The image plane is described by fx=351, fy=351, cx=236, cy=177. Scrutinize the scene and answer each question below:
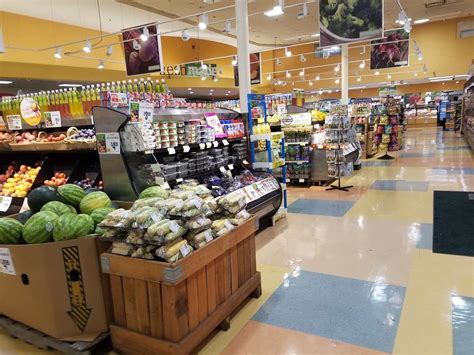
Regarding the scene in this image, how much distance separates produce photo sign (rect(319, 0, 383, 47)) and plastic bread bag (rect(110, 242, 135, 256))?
18.2ft

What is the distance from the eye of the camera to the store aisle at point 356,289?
256 cm

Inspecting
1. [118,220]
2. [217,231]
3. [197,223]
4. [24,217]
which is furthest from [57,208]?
[217,231]

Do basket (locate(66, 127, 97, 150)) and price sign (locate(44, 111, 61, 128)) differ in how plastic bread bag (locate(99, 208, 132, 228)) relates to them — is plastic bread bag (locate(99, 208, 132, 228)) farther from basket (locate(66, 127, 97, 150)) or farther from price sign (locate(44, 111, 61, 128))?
price sign (locate(44, 111, 61, 128))

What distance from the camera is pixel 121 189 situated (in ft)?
11.8

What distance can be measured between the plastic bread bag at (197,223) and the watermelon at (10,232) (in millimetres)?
1305

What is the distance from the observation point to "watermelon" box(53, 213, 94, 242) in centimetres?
254

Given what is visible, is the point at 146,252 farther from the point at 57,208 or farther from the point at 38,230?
the point at 57,208

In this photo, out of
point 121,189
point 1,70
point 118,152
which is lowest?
point 121,189

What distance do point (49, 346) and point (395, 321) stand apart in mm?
2621

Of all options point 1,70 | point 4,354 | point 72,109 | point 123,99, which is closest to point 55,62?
point 1,70

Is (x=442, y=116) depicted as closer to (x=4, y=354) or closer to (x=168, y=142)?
(x=168, y=142)

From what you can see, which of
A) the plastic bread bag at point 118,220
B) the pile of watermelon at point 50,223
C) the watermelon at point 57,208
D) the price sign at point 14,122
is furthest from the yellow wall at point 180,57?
the plastic bread bag at point 118,220

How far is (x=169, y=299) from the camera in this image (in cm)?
228

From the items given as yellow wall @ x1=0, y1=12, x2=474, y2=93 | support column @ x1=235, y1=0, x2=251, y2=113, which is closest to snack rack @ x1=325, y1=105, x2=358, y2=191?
support column @ x1=235, y1=0, x2=251, y2=113
